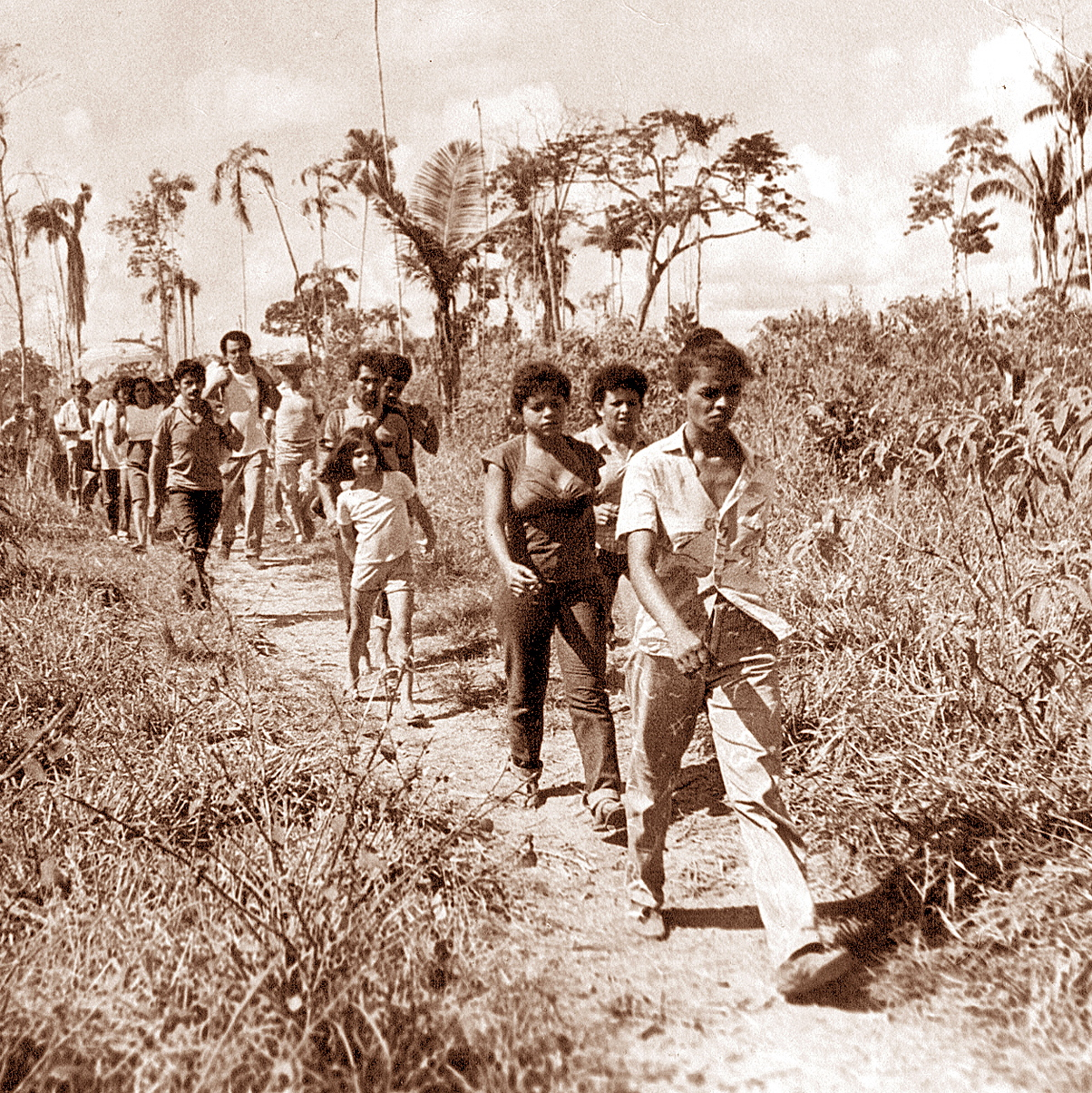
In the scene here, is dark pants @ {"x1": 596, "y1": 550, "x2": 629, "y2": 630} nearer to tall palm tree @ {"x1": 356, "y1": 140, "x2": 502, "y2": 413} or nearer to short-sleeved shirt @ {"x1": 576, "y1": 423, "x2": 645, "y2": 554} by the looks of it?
short-sleeved shirt @ {"x1": 576, "y1": 423, "x2": 645, "y2": 554}

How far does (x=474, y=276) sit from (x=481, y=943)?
74.2ft

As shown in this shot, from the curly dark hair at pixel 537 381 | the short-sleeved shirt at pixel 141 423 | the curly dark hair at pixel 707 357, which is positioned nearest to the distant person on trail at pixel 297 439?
the short-sleeved shirt at pixel 141 423

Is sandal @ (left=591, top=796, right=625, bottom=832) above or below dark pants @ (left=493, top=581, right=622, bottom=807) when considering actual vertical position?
below

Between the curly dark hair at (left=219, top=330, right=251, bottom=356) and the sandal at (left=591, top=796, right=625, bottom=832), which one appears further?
the curly dark hair at (left=219, top=330, right=251, bottom=356)

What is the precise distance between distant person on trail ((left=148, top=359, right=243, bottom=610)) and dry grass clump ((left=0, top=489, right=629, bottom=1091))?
2.22m

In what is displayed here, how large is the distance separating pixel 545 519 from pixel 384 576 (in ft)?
4.62

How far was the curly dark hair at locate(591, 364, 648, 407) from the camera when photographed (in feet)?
16.1

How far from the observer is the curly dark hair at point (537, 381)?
4238 millimetres

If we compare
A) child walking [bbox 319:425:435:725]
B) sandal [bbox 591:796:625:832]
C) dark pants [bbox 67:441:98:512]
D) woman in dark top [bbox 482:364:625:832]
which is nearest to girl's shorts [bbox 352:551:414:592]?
child walking [bbox 319:425:435:725]

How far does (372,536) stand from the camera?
17.6 feet

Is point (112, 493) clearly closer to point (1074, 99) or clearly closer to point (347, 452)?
point (347, 452)

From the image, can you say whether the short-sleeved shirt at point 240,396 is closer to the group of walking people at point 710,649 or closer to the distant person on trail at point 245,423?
the distant person on trail at point 245,423

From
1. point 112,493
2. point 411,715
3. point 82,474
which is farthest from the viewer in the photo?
point 82,474

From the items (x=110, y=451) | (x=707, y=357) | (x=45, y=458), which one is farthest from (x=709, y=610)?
(x=45, y=458)
